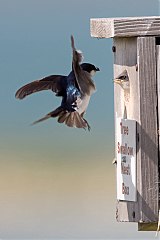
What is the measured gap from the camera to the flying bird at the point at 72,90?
4180mm

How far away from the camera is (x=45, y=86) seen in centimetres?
425

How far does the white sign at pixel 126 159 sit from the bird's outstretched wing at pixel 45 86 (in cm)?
43

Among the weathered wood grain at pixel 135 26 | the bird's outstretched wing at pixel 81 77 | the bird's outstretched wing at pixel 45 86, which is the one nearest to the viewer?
the weathered wood grain at pixel 135 26

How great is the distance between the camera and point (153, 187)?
3.77m

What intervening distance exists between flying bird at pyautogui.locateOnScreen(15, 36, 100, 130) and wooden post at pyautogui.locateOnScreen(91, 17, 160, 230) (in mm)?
373

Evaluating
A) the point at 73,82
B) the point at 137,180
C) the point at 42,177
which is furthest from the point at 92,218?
the point at 137,180

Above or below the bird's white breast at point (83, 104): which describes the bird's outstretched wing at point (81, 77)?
above

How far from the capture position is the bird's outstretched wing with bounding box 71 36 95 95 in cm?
409

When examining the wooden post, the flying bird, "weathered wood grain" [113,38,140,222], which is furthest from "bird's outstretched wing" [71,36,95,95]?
the wooden post

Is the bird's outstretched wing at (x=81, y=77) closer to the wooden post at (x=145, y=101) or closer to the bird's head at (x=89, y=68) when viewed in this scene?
the bird's head at (x=89, y=68)

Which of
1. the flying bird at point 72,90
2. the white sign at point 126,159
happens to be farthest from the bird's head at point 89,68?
the white sign at point 126,159

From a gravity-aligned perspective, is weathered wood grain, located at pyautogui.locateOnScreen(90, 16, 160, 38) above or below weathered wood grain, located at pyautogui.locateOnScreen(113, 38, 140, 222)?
above

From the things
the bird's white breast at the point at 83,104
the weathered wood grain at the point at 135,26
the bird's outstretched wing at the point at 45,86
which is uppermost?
the weathered wood grain at the point at 135,26

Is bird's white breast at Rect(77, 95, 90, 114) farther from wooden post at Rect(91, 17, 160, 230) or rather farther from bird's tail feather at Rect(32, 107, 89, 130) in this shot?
wooden post at Rect(91, 17, 160, 230)
